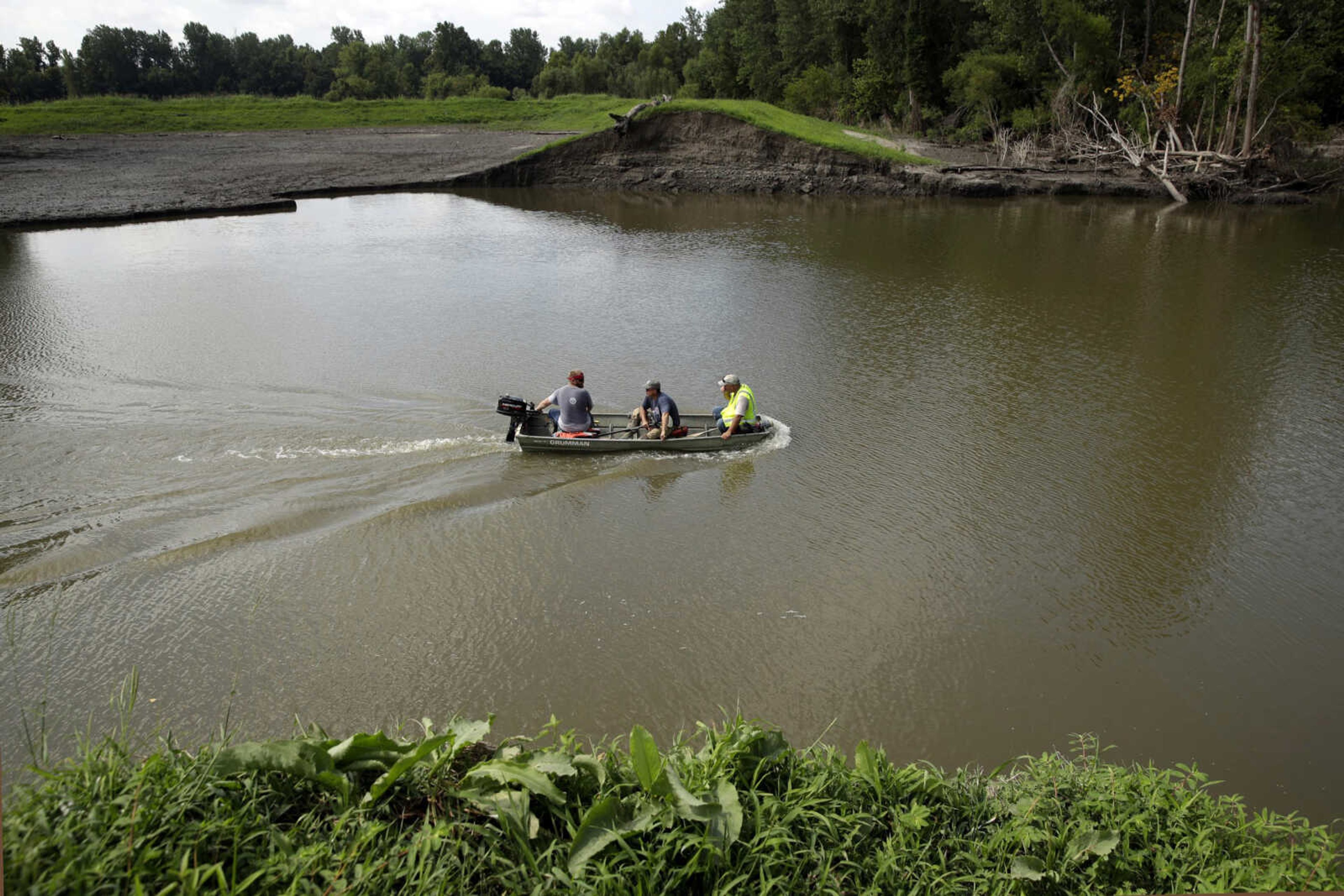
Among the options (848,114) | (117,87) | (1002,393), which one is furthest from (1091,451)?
(117,87)

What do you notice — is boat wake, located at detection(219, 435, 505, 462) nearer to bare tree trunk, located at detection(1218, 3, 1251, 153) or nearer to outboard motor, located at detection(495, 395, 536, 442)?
outboard motor, located at detection(495, 395, 536, 442)

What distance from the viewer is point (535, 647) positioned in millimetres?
7559

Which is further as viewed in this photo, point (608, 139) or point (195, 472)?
point (608, 139)

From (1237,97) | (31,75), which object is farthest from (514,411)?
(31,75)

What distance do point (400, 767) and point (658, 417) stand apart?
26.8 ft

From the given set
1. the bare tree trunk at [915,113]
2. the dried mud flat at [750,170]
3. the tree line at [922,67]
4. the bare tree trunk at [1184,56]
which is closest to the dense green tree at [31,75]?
the tree line at [922,67]

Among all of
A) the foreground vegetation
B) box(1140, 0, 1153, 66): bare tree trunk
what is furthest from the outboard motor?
box(1140, 0, 1153, 66): bare tree trunk

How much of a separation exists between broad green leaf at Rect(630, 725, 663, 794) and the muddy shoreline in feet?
100

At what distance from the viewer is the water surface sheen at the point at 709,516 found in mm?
6961

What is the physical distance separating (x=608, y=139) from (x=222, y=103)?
34.0 meters

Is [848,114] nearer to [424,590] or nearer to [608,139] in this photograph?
[608,139]

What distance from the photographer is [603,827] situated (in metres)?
3.92

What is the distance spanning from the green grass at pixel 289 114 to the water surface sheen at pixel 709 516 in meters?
31.7

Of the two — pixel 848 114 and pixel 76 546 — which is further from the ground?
pixel 848 114
